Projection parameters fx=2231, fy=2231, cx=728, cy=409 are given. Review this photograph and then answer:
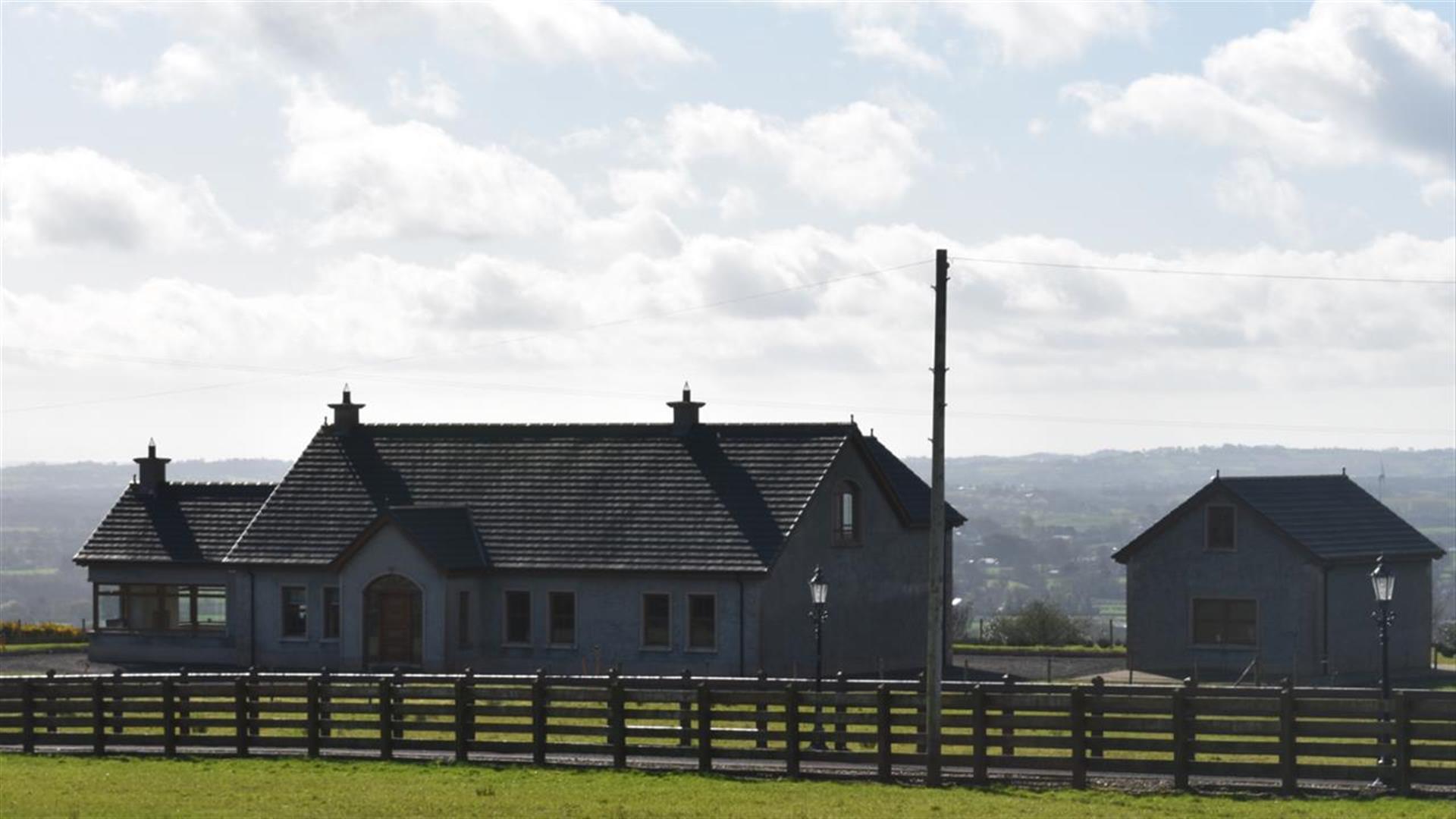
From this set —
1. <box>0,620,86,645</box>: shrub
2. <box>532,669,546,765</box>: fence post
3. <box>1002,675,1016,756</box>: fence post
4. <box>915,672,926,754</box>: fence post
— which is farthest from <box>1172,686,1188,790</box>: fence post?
<box>0,620,86,645</box>: shrub

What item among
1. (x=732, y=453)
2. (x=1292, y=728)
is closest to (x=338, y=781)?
(x=1292, y=728)

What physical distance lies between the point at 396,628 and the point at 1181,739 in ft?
107

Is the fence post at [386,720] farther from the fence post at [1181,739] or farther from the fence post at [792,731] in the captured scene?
the fence post at [1181,739]

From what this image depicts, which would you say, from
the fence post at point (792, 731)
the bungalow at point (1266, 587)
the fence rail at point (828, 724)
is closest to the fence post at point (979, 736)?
the fence rail at point (828, 724)

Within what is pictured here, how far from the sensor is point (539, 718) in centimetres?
3173

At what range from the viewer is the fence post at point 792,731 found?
30391 mm

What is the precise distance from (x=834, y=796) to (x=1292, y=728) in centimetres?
592

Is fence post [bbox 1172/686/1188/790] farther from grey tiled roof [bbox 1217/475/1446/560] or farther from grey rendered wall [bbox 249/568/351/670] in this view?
grey tiled roof [bbox 1217/475/1446/560]

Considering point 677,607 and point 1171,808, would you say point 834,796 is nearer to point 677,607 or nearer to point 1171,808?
point 1171,808

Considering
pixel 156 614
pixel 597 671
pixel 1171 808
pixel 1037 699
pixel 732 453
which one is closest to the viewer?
pixel 1171 808

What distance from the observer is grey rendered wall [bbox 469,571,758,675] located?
55531 mm

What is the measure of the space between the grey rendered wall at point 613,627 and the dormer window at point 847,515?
4.91 m

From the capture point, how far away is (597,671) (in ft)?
184

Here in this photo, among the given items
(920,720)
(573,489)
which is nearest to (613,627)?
(573,489)
